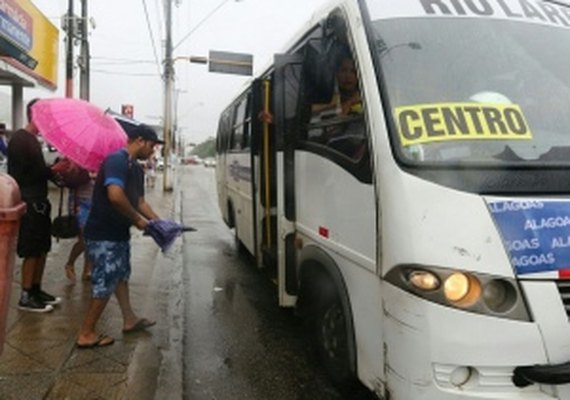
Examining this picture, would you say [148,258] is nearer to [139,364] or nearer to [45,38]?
[139,364]

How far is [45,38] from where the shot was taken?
14.0 m

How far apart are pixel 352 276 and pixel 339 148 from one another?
827mm

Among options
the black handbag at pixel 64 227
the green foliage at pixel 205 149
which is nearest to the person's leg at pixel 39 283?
the black handbag at pixel 64 227

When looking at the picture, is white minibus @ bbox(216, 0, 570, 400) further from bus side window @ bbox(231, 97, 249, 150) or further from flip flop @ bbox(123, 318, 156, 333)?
bus side window @ bbox(231, 97, 249, 150)

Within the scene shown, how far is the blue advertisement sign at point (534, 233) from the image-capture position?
238 cm

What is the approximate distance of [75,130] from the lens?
4516 mm

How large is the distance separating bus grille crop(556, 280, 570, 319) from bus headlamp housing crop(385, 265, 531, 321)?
198 millimetres

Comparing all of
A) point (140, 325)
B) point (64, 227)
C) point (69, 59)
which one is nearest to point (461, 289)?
point (140, 325)

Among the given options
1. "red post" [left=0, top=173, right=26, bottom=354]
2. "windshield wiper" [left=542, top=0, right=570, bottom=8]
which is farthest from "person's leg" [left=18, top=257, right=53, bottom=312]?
"windshield wiper" [left=542, top=0, right=570, bottom=8]

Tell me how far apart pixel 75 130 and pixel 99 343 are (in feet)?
5.90

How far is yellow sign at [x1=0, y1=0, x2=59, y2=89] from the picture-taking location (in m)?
10.4

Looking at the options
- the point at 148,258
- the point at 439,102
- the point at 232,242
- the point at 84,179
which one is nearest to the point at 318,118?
the point at 439,102

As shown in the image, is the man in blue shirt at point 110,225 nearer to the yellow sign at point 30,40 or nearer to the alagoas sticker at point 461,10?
the alagoas sticker at point 461,10

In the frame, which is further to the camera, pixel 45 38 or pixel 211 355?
pixel 45 38
